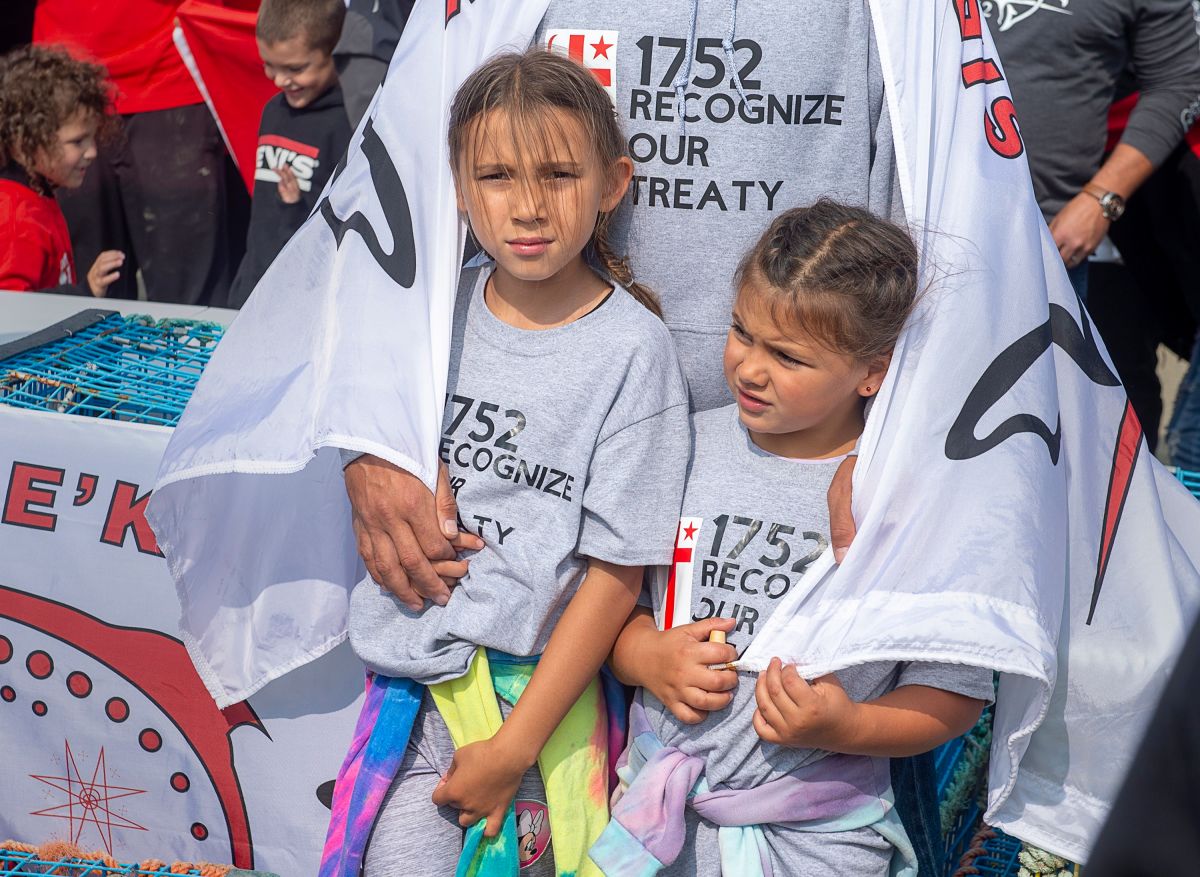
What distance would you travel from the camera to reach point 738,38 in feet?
6.48

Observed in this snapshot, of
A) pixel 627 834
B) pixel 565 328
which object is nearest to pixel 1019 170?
pixel 565 328

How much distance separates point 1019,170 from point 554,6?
0.75 metres

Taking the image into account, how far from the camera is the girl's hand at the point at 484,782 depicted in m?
1.84

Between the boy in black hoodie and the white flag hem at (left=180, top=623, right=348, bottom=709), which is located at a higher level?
the boy in black hoodie

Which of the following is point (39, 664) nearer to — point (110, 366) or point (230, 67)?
point (110, 366)

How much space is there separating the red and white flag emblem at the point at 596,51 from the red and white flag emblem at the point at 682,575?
0.66m

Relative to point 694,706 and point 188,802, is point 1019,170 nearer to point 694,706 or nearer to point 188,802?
point 694,706

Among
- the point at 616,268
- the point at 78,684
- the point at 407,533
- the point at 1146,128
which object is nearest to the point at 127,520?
the point at 78,684

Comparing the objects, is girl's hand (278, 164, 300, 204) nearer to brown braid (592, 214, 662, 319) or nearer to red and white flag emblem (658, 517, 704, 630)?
brown braid (592, 214, 662, 319)

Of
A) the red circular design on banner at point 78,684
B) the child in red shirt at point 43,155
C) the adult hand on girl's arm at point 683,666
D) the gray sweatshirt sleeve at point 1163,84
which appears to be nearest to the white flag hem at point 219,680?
the red circular design on banner at point 78,684

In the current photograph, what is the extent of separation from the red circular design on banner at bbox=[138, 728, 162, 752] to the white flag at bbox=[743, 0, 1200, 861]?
1330 mm

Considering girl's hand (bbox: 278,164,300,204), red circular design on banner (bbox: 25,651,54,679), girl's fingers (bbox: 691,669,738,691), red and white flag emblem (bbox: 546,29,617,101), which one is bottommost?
red circular design on banner (bbox: 25,651,54,679)

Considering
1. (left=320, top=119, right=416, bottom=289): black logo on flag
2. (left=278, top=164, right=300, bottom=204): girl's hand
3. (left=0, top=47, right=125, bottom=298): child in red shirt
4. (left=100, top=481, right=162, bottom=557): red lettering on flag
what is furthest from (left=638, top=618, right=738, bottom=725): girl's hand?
(left=278, top=164, right=300, bottom=204): girl's hand

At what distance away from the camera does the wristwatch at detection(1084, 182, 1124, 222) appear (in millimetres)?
3279
